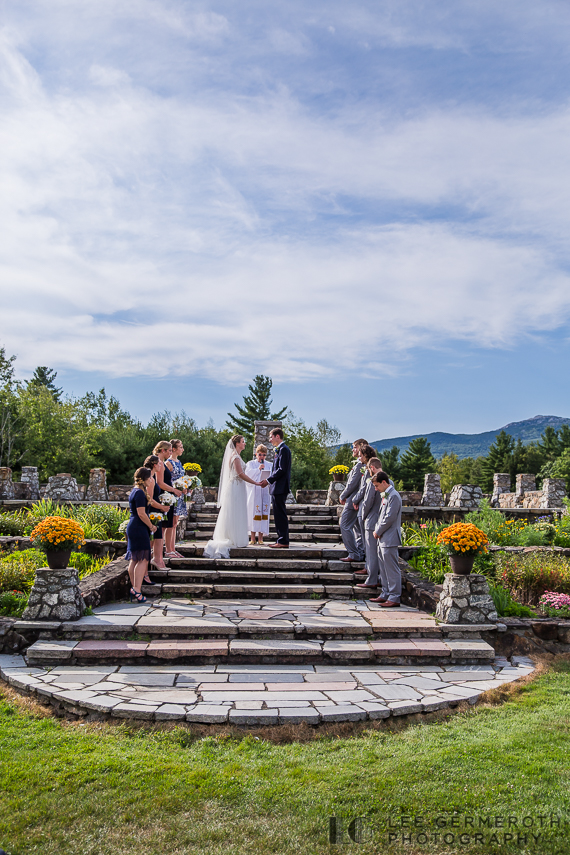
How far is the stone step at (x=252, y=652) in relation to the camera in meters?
5.95

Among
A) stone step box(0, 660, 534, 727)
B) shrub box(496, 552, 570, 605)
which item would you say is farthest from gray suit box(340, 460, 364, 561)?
stone step box(0, 660, 534, 727)

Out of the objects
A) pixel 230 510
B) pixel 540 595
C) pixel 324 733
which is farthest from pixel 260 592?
pixel 540 595

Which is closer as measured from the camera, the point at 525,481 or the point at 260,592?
the point at 260,592

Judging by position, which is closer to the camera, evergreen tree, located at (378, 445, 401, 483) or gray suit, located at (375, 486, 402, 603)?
gray suit, located at (375, 486, 402, 603)

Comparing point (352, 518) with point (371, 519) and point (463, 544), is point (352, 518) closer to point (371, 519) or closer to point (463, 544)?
point (371, 519)

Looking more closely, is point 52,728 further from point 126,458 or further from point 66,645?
point 126,458

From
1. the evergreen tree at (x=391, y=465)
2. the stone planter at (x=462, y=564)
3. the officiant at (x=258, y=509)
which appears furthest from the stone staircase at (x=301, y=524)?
the evergreen tree at (x=391, y=465)

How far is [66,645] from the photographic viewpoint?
6.11 m

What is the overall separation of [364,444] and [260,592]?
273 cm

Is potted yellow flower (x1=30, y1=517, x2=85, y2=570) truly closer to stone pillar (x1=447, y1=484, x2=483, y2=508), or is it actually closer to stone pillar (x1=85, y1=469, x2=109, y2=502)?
stone pillar (x1=447, y1=484, x2=483, y2=508)

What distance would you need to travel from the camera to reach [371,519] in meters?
8.20

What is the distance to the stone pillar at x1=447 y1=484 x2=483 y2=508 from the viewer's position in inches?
603

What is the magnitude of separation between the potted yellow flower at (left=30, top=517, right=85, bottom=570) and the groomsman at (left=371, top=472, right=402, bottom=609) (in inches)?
151

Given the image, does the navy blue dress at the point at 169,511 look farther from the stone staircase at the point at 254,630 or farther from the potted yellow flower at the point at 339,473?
the potted yellow flower at the point at 339,473
